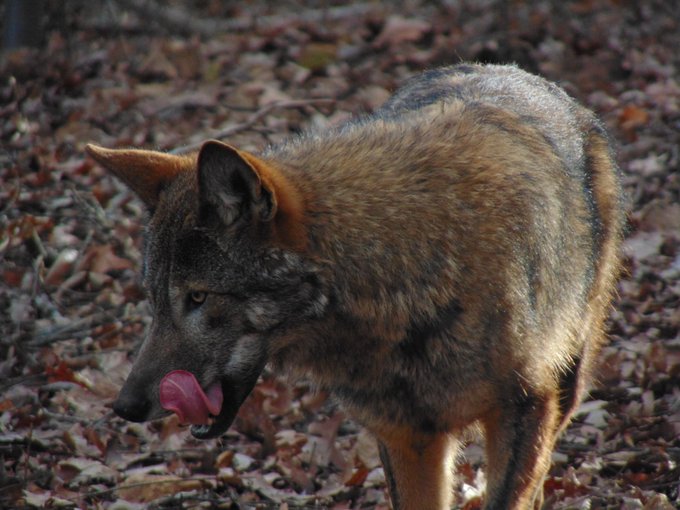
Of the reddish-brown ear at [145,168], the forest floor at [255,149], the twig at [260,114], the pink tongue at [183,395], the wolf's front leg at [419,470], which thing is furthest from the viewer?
the twig at [260,114]

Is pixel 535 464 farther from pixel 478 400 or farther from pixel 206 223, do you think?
pixel 206 223

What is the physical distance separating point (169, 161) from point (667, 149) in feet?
19.7

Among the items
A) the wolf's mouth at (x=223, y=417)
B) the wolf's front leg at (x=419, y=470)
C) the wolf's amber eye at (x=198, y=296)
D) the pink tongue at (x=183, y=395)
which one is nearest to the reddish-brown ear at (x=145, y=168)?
the wolf's amber eye at (x=198, y=296)

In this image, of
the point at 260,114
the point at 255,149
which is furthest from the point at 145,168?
the point at 260,114

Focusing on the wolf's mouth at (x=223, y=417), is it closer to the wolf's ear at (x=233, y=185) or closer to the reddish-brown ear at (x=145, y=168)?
the wolf's ear at (x=233, y=185)

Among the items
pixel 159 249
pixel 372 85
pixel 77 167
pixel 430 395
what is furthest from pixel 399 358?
pixel 372 85

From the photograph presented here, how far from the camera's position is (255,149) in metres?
8.63

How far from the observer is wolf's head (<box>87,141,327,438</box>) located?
3998 millimetres

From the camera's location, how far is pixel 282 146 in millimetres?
4879

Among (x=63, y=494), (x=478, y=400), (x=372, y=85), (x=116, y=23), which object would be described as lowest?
(x=63, y=494)

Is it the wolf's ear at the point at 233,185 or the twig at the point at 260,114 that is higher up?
the wolf's ear at the point at 233,185

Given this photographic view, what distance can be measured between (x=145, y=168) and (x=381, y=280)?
120 centimetres

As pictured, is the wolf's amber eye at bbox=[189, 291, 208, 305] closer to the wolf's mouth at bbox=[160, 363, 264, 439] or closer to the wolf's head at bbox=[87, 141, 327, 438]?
the wolf's head at bbox=[87, 141, 327, 438]

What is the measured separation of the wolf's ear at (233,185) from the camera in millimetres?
3793
